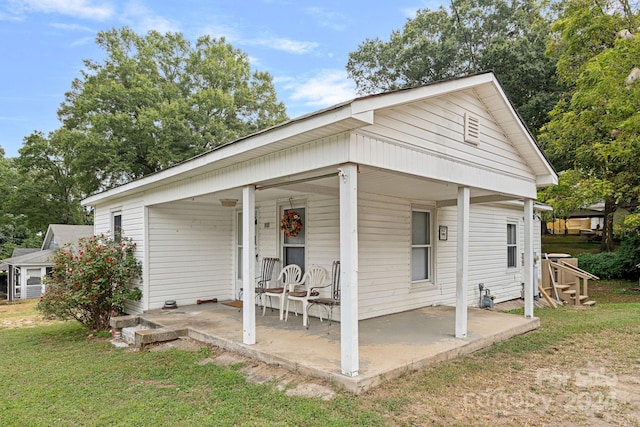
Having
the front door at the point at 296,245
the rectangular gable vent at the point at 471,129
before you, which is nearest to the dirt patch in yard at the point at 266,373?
the front door at the point at 296,245

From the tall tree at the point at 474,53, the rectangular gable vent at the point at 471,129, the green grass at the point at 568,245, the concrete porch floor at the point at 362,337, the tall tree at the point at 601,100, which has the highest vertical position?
the tall tree at the point at 474,53

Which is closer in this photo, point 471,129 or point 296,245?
point 471,129

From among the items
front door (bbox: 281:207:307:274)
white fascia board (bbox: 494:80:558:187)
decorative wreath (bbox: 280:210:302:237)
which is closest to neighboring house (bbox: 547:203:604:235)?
white fascia board (bbox: 494:80:558:187)

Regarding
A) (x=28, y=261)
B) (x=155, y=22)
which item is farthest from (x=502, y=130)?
(x=155, y=22)

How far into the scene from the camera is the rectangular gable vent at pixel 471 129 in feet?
17.2

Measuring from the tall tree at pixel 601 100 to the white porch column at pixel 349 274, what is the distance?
10.4 meters

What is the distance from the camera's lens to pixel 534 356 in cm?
497

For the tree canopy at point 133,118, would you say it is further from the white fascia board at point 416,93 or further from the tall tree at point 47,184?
the white fascia board at point 416,93

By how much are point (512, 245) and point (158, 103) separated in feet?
58.6

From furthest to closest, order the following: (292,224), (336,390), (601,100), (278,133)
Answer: (601,100), (292,224), (278,133), (336,390)

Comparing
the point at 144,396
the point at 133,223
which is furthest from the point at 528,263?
the point at 133,223

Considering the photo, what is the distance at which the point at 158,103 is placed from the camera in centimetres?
2016

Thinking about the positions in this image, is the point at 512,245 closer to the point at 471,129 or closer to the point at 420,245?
the point at 420,245

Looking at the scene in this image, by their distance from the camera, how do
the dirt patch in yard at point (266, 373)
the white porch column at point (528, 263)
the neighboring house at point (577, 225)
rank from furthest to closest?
the neighboring house at point (577, 225)
the white porch column at point (528, 263)
the dirt patch in yard at point (266, 373)
